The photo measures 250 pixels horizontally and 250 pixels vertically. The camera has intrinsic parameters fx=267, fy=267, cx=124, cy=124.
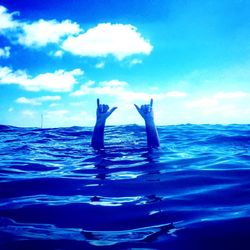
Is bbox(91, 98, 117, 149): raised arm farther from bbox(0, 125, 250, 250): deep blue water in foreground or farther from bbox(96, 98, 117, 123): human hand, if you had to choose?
bbox(0, 125, 250, 250): deep blue water in foreground

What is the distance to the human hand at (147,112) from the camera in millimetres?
9260

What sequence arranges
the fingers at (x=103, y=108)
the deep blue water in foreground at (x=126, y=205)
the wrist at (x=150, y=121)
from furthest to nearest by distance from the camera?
the fingers at (x=103, y=108) < the wrist at (x=150, y=121) < the deep blue water in foreground at (x=126, y=205)

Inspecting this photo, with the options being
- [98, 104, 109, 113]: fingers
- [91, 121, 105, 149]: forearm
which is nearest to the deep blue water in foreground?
[91, 121, 105, 149]: forearm

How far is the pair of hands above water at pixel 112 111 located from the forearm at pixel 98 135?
0.55 feet

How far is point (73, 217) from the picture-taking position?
3.46 m

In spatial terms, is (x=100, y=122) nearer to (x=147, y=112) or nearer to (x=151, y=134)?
(x=147, y=112)

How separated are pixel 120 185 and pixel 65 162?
292cm

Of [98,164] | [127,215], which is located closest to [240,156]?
[98,164]

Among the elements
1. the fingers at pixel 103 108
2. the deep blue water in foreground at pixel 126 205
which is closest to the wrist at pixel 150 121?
the fingers at pixel 103 108

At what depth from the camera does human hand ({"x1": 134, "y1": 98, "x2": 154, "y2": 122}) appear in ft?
30.4

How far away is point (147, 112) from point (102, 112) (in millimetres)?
1596

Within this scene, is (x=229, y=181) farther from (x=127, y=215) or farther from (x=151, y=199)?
(x=127, y=215)

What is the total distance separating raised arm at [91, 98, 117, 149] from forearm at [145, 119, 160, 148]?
1397 millimetres

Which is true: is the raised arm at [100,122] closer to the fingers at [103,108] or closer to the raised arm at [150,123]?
the fingers at [103,108]
